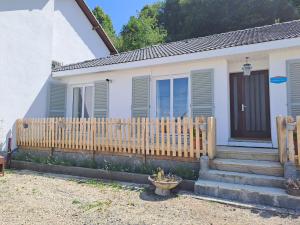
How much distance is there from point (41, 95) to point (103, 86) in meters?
3.08

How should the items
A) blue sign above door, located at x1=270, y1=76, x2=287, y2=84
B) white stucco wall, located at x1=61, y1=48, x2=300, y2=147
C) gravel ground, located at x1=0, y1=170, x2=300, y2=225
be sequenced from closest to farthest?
gravel ground, located at x1=0, y1=170, x2=300, y2=225 < blue sign above door, located at x1=270, y1=76, x2=287, y2=84 < white stucco wall, located at x1=61, y1=48, x2=300, y2=147

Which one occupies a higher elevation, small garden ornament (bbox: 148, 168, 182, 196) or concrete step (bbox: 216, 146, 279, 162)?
concrete step (bbox: 216, 146, 279, 162)

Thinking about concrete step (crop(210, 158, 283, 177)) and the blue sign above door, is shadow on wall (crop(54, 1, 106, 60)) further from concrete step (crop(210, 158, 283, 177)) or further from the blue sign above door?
concrete step (crop(210, 158, 283, 177))

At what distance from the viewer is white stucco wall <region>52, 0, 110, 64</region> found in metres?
14.3

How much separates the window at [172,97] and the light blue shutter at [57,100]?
4926mm

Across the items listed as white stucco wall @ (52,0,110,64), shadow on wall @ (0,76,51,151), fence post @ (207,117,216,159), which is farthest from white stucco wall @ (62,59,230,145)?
white stucco wall @ (52,0,110,64)

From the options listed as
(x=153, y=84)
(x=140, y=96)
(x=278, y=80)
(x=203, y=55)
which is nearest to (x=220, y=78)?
(x=203, y=55)

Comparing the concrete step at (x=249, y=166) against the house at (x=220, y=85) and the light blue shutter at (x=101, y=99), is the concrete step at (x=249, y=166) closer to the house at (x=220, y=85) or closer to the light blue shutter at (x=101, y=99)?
the house at (x=220, y=85)

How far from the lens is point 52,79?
1259 centimetres

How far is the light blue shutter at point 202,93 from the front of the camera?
912 cm

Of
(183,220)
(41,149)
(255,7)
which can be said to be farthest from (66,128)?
(255,7)

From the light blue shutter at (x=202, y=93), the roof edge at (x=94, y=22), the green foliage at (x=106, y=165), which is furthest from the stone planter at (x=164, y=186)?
the roof edge at (x=94, y=22)

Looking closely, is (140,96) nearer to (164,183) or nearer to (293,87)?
(164,183)

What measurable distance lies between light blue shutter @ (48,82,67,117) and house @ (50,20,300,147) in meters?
1.26
